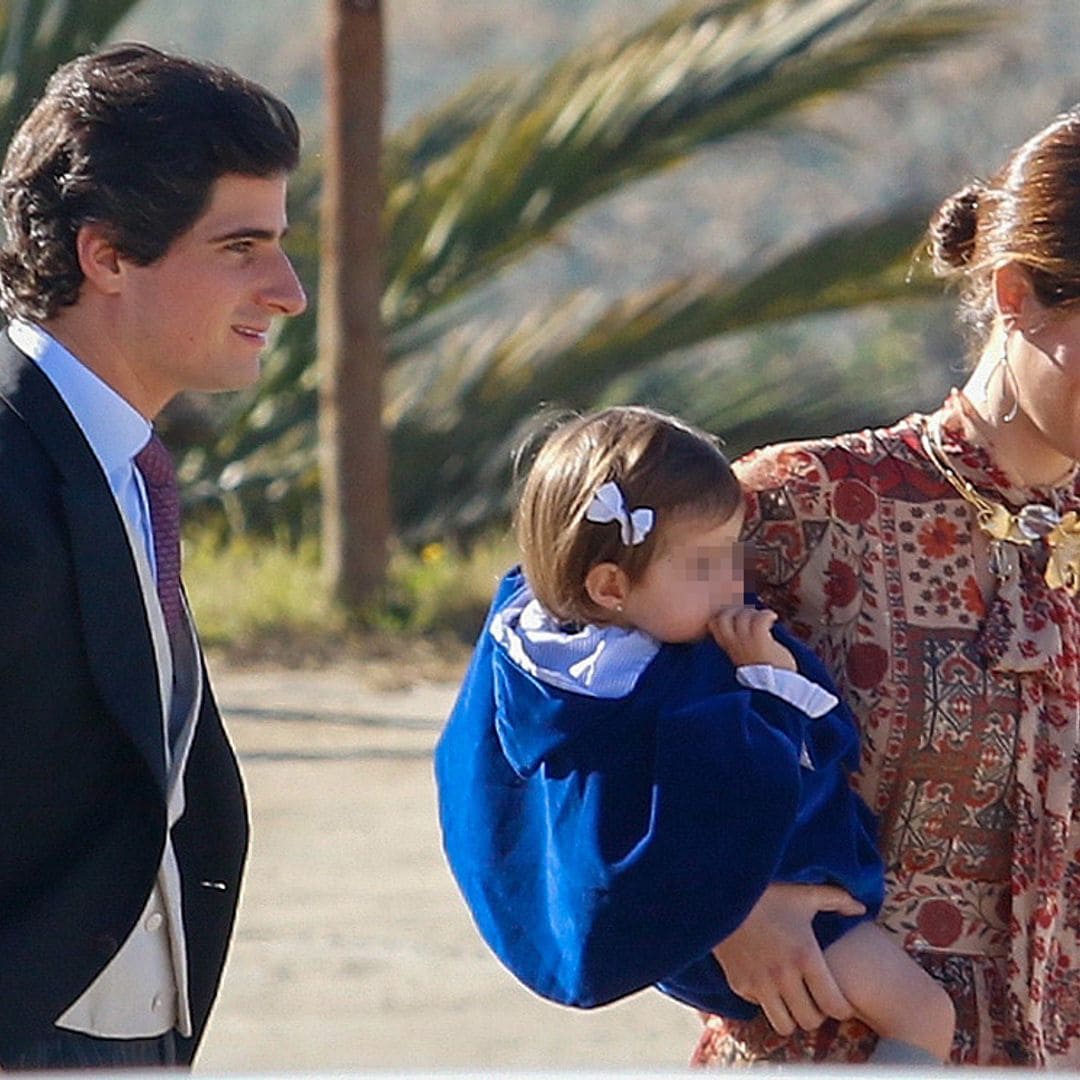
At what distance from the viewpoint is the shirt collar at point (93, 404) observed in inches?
106

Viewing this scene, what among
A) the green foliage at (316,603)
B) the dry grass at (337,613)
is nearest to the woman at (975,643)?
the dry grass at (337,613)

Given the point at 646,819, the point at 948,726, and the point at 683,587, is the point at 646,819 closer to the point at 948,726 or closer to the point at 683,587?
the point at 683,587

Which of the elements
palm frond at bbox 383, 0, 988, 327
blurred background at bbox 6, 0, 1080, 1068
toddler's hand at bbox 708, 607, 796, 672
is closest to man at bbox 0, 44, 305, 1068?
toddler's hand at bbox 708, 607, 796, 672

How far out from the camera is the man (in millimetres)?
2590

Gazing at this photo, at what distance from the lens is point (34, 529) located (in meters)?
2.57

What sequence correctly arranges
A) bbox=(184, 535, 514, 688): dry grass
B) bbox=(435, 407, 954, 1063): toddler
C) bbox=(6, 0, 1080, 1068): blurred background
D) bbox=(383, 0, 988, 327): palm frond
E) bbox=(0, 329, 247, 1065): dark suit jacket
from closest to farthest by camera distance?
1. bbox=(0, 329, 247, 1065): dark suit jacket
2. bbox=(435, 407, 954, 1063): toddler
3. bbox=(184, 535, 514, 688): dry grass
4. bbox=(6, 0, 1080, 1068): blurred background
5. bbox=(383, 0, 988, 327): palm frond

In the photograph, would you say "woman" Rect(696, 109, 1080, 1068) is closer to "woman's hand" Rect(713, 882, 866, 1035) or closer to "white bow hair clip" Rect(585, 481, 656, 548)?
"woman's hand" Rect(713, 882, 866, 1035)

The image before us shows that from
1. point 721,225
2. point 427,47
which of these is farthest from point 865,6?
point 427,47

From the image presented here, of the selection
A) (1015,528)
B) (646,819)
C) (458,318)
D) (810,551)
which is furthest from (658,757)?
(458,318)

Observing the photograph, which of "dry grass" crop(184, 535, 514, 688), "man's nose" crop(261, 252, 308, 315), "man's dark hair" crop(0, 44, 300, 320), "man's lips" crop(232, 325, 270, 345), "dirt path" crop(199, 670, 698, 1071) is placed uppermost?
"man's dark hair" crop(0, 44, 300, 320)

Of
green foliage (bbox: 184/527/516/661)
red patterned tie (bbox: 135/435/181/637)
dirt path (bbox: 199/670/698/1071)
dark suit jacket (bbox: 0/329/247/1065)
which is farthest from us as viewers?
green foliage (bbox: 184/527/516/661)

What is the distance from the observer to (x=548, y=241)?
1202cm

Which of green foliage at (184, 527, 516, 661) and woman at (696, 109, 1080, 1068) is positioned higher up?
woman at (696, 109, 1080, 1068)

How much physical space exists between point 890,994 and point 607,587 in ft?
1.69
